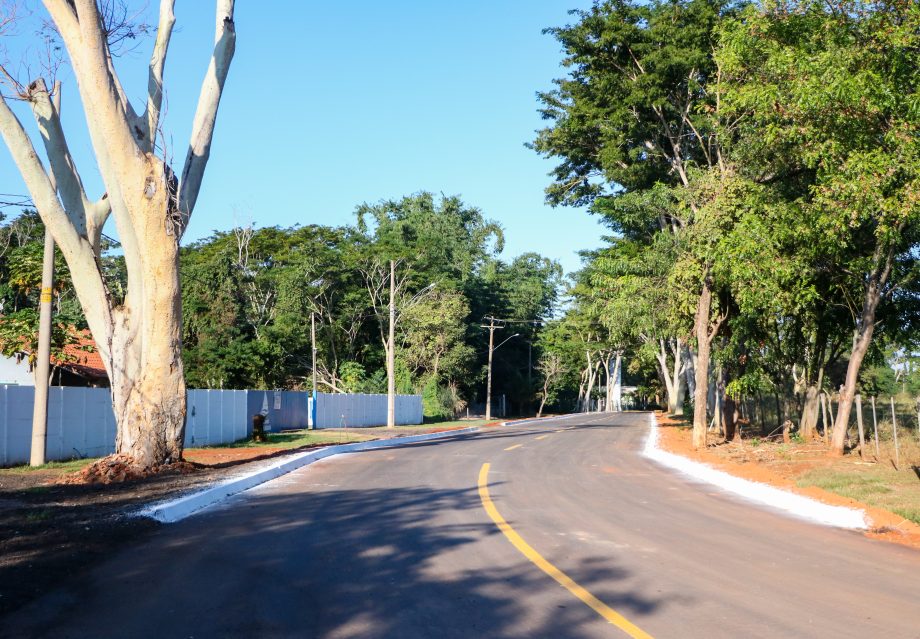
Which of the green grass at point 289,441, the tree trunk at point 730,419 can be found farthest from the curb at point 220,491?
the tree trunk at point 730,419

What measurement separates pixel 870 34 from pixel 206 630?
16197 mm

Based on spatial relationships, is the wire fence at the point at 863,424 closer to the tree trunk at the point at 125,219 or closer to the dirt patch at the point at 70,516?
the dirt patch at the point at 70,516

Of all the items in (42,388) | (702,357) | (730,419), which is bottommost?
(730,419)

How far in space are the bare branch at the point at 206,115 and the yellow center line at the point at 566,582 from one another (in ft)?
29.8

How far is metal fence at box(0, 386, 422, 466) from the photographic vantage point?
19312mm

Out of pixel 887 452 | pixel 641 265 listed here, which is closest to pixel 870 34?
pixel 887 452

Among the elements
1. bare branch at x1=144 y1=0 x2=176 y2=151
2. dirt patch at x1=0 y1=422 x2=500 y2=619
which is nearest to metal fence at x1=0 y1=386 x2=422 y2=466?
dirt patch at x1=0 y1=422 x2=500 y2=619

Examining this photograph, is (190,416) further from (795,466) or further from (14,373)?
(795,466)

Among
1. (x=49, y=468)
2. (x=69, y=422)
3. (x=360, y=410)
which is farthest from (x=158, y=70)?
(x=360, y=410)

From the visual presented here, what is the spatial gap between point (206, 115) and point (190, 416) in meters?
13.2

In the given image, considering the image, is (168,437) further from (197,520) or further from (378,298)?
(378,298)

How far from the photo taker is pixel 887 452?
62.9 feet

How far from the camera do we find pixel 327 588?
6.64 metres

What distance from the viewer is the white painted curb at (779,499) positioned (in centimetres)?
1130
